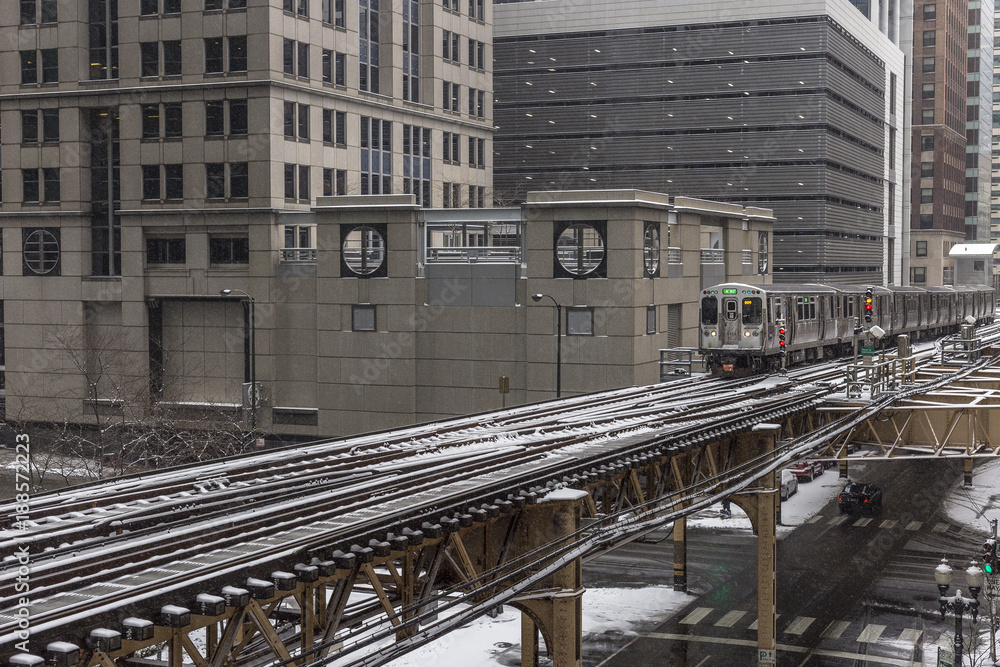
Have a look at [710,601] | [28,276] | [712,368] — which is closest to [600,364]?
[712,368]

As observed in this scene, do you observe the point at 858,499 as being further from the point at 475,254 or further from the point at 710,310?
the point at 475,254

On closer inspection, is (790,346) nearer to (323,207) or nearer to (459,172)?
(323,207)

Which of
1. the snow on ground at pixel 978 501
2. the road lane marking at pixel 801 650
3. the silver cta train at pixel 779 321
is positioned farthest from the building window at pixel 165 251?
the snow on ground at pixel 978 501

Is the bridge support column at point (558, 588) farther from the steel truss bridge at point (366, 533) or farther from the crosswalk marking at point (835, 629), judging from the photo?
the crosswalk marking at point (835, 629)

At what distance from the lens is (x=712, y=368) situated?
40.6m

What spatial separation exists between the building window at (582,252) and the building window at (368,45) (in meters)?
16.6

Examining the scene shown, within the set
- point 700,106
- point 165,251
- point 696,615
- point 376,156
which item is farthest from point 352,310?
point 700,106

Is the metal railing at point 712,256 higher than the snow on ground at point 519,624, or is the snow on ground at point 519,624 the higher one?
the metal railing at point 712,256

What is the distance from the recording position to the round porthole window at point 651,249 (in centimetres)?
4881

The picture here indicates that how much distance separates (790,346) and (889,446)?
778 cm

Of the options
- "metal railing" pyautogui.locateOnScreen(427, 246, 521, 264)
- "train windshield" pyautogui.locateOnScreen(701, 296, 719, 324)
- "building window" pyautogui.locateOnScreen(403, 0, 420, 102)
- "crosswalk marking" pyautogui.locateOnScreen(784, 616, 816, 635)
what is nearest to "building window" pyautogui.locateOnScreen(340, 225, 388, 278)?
"metal railing" pyautogui.locateOnScreen(427, 246, 521, 264)

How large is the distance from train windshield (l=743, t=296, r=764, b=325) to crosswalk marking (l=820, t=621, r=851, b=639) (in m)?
10.5

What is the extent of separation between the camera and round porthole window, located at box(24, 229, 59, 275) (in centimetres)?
5712

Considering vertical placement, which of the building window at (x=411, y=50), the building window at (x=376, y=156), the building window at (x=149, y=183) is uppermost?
the building window at (x=411, y=50)
